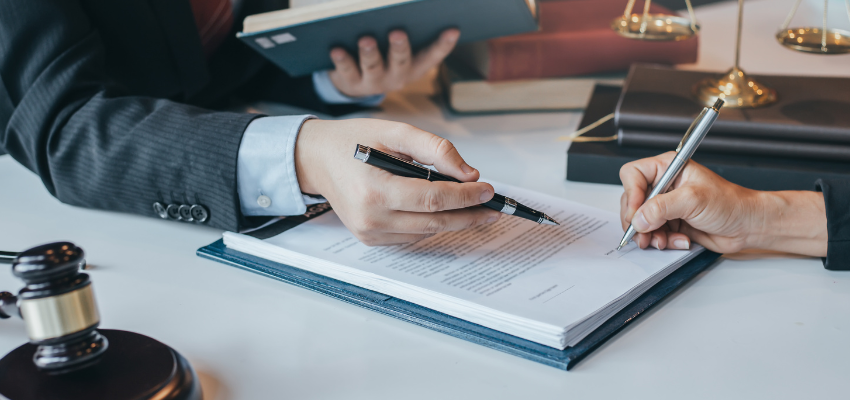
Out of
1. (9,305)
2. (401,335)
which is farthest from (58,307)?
(401,335)

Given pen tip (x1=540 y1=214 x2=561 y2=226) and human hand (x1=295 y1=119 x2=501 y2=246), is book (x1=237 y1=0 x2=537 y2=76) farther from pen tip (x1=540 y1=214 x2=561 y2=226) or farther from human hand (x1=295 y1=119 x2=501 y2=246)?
pen tip (x1=540 y1=214 x2=561 y2=226)

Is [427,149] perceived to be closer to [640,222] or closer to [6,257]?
[640,222]

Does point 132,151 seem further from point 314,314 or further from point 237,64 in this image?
point 237,64

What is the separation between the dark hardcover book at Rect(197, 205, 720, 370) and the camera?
0.66m

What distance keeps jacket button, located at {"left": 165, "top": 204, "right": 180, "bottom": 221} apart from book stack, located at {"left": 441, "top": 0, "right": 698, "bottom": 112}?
65 cm

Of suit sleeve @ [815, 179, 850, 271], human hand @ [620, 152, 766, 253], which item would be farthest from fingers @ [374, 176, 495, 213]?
suit sleeve @ [815, 179, 850, 271]

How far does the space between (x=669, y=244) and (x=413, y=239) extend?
310mm

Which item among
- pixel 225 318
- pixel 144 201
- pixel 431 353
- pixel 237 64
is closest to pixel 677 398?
pixel 431 353

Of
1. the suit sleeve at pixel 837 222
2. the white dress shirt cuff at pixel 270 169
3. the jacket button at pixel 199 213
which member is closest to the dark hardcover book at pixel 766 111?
the suit sleeve at pixel 837 222

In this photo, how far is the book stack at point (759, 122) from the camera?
3.26ft

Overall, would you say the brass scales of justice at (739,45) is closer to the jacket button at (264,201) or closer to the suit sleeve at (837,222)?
the suit sleeve at (837,222)

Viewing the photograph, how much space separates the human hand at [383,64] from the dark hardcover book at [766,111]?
37cm

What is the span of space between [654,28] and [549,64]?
0.25m

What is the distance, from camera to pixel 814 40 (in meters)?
1.08
